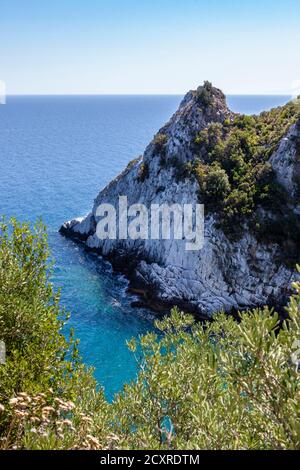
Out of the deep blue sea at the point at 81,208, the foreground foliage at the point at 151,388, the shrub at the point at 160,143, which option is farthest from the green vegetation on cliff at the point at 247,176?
the foreground foliage at the point at 151,388

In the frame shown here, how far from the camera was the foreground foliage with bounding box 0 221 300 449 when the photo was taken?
373 inches

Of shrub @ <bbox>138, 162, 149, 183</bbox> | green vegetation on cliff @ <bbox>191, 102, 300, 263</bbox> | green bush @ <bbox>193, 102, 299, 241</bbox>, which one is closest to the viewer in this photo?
green vegetation on cliff @ <bbox>191, 102, 300, 263</bbox>

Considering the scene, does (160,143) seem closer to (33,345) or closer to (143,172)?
(143,172)

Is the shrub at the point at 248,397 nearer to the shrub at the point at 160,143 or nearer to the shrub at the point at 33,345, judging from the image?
the shrub at the point at 33,345

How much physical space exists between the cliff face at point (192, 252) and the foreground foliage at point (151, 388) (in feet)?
72.3

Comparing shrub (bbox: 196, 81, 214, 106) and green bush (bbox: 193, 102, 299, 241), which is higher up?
shrub (bbox: 196, 81, 214, 106)

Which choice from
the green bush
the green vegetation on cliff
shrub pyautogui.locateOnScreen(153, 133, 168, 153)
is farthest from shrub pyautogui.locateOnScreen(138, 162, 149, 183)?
the green bush

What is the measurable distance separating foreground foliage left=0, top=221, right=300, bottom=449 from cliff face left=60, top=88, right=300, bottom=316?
2204cm

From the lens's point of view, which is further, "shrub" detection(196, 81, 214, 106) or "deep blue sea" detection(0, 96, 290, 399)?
"shrub" detection(196, 81, 214, 106)

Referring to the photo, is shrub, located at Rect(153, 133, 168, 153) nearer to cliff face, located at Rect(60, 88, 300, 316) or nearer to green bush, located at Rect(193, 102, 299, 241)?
cliff face, located at Rect(60, 88, 300, 316)

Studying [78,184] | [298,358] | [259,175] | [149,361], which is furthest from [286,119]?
[78,184]

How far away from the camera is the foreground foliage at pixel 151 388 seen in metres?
9.48

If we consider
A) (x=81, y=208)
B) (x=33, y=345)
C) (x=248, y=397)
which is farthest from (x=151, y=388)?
(x=81, y=208)
